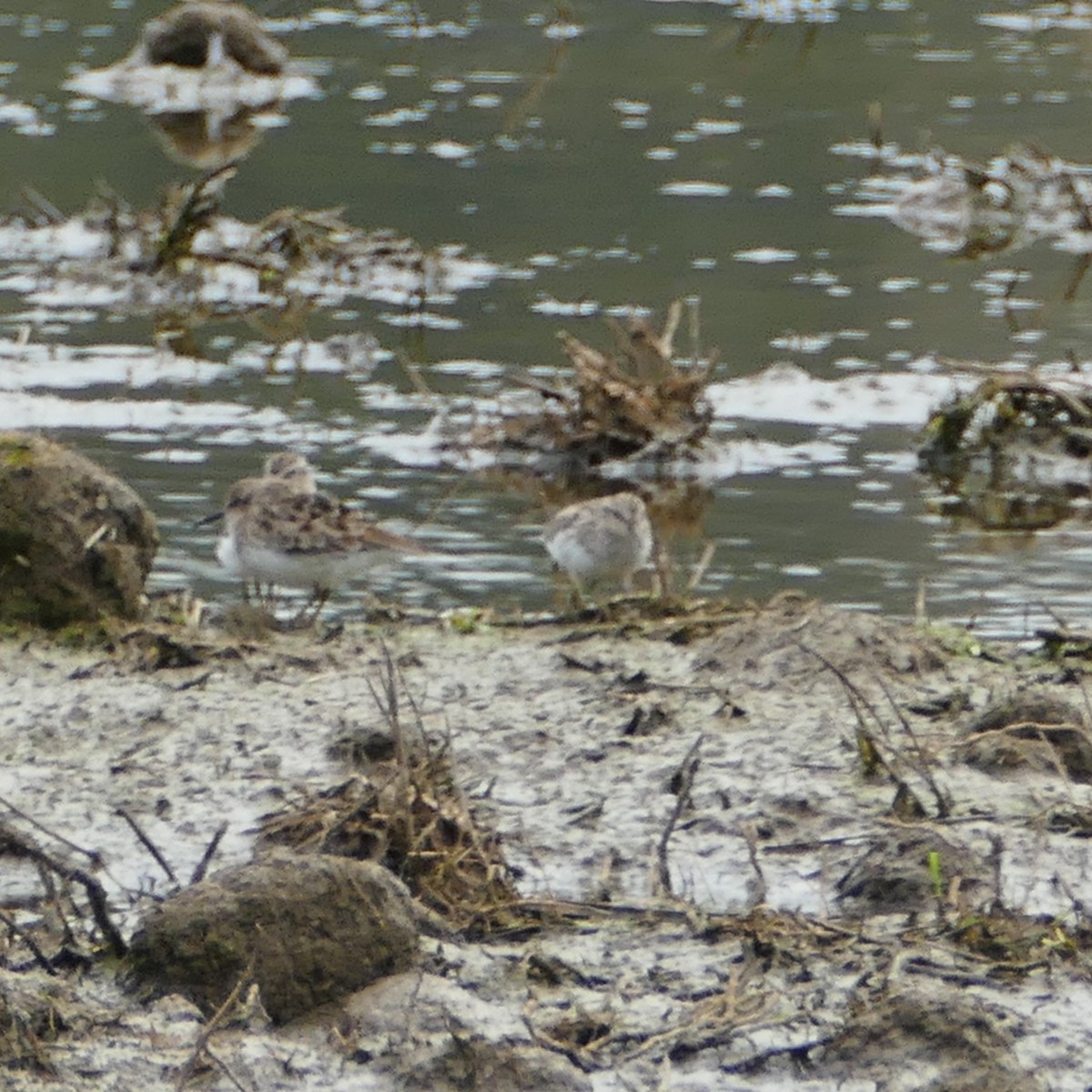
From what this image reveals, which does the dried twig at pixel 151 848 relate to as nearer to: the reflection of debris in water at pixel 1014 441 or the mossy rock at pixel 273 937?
the mossy rock at pixel 273 937

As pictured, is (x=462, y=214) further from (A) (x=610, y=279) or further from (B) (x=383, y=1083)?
(B) (x=383, y=1083)

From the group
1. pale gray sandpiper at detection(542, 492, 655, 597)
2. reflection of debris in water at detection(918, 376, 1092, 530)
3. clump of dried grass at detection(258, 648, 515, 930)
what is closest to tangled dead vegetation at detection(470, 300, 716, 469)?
reflection of debris in water at detection(918, 376, 1092, 530)

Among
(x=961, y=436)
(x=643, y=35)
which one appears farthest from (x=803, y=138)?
(x=961, y=436)

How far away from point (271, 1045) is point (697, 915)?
1013mm

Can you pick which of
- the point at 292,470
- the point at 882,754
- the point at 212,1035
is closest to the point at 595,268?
the point at 292,470

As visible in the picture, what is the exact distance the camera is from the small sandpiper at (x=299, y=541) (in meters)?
8.07

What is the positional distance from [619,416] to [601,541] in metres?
2.21

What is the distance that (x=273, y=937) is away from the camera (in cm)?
453

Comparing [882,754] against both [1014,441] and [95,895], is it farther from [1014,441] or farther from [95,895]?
[1014,441]

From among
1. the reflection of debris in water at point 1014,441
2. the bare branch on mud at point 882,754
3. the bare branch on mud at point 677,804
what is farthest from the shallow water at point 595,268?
the bare branch on mud at point 677,804

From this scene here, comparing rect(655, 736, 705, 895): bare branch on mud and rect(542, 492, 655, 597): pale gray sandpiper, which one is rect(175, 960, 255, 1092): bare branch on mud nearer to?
rect(655, 736, 705, 895): bare branch on mud

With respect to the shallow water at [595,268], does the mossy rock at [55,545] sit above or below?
above

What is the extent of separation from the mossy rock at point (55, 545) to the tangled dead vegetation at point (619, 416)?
3314 mm

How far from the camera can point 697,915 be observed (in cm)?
500
